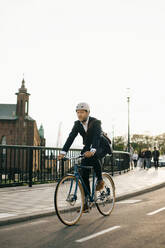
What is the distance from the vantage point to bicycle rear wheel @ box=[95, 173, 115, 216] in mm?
6125

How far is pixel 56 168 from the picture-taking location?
11914 mm

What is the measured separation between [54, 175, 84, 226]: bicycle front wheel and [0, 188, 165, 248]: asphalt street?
0.16m

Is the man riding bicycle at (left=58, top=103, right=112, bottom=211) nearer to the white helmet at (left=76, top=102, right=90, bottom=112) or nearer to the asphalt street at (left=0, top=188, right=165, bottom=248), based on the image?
the white helmet at (left=76, top=102, right=90, bottom=112)

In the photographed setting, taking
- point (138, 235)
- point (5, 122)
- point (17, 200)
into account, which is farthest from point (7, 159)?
point (5, 122)

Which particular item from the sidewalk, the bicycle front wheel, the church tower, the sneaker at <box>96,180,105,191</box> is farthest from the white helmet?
the church tower

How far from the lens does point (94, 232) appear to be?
4988 millimetres

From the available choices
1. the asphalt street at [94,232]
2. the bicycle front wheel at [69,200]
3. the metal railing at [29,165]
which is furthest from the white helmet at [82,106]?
the metal railing at [29,165]

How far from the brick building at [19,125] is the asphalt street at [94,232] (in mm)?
78543

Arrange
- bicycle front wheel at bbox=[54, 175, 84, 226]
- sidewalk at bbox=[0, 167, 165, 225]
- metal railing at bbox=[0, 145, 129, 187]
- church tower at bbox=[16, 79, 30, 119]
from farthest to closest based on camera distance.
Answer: church tower at bbox=[16, 79, 30, 119] → metal railing at bbox=[0, 145, 129, 187] → sidewalk at bbox=[0, 167, 165, 225] → bicycle front wheel at bbox=[54, 175, 84, 226]

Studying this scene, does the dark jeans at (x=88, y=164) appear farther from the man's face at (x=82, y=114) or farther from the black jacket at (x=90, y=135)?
the man's face at (x=82, y=114)

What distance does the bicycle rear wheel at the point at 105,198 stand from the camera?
6125 mm

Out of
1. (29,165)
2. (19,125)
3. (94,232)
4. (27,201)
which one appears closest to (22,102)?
(19,125)

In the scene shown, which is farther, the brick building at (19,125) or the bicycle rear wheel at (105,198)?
the brick building at (19,125)

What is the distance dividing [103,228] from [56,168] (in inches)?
267
